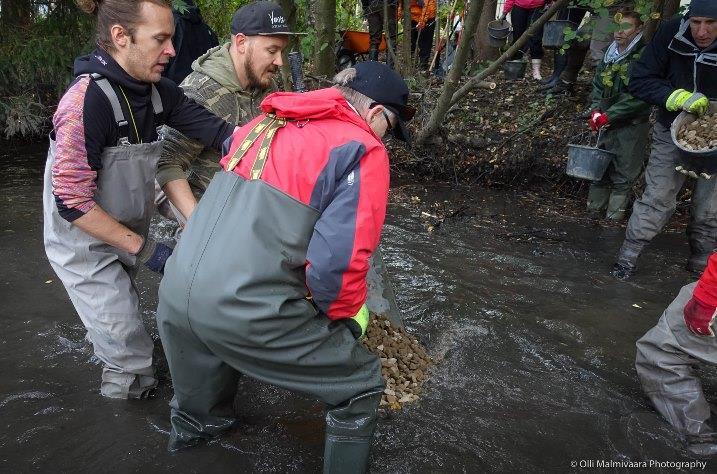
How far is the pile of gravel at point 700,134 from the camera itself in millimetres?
4043

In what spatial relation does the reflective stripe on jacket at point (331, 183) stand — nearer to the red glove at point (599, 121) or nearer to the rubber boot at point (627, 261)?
the rubber boot at point (627, 261)

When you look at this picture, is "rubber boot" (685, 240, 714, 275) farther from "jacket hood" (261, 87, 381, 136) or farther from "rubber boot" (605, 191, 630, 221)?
"jacket hood" (261, 87, 381, 136)

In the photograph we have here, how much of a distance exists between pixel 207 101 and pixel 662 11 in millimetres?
5334

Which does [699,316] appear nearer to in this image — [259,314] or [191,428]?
[259,314]

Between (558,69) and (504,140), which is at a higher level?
(558,69)

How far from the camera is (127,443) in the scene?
8.77ft

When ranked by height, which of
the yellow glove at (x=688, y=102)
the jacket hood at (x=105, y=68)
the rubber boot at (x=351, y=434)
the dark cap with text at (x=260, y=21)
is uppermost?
the dark cap with text at (x=260, y=21)

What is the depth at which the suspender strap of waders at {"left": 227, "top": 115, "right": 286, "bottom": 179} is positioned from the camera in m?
1.96

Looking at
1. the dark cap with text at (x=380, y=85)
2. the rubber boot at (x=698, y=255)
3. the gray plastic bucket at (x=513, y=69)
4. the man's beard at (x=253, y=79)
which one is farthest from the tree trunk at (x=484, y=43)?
the dark cap with text at (x=380, y=85)

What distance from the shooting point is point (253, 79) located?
3316 millimetres

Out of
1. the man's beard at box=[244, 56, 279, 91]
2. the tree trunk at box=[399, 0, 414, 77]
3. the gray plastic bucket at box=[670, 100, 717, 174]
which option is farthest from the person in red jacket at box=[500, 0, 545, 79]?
the man's beard at box=[244, 56, 279, 91]

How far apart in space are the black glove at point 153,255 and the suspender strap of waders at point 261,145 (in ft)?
2.91

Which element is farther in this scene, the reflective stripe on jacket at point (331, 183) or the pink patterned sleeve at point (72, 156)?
the pink patterned sleeve at point (72, 156)

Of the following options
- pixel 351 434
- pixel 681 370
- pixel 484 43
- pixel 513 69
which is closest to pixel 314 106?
pixel 351 434
